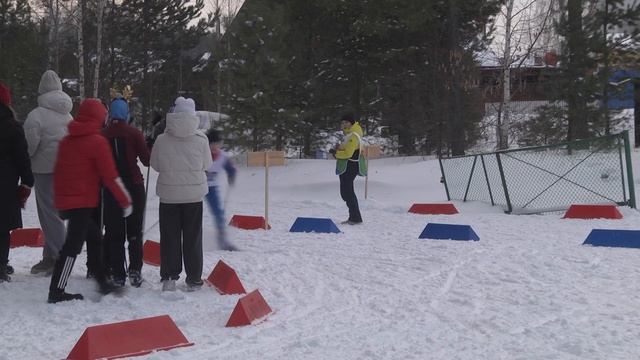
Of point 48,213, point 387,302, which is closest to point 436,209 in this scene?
point 387,302

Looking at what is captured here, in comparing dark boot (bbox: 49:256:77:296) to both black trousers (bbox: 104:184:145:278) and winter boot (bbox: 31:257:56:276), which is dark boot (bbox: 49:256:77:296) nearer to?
black trousers (bbox: 104:184:145:278)

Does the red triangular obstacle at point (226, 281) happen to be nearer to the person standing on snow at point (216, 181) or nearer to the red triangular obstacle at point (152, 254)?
the red triangular obstacle at point (152, 254)

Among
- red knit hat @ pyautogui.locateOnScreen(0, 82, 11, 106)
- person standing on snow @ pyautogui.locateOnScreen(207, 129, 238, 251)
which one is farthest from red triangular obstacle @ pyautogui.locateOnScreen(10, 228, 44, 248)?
red knit hat @ pyautogui.locateOnScreen(0, 82, 11, 106)

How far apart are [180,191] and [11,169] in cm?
135

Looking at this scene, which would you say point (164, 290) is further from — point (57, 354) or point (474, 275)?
point (474, 275)

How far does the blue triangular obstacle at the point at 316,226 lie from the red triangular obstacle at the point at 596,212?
12.9 feet

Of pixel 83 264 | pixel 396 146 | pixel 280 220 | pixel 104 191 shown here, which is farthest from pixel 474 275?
pixel 396 146

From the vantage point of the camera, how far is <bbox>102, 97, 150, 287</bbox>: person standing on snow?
5156 mm

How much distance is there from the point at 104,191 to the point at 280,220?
19.0 ft

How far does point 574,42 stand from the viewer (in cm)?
1822

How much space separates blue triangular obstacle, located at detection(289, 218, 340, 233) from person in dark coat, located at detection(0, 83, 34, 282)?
442cm

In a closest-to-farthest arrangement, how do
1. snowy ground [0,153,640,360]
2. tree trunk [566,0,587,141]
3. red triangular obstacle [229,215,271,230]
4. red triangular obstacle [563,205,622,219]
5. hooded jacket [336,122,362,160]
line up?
1. snowy ground [0,153,640,360]
2. red triangular obstacle [229,215,271,230]
3. hooded jacket [336,122,362,160]
4. red triangular obstacle [563,205,622,219]
5. tree trunk [566,0,587,141]

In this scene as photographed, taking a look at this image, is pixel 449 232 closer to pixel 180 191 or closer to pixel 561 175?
pixel 180 191

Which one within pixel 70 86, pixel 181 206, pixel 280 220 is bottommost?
pixel 280 220
